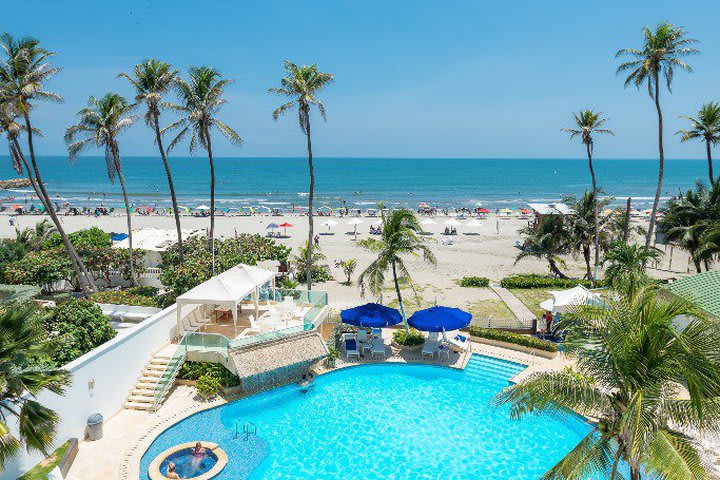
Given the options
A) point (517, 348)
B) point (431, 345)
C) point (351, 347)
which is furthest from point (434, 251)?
point (351, 347)

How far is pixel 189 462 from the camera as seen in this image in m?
12.9

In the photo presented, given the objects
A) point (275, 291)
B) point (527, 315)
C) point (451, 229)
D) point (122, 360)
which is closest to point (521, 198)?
point (451, 229)

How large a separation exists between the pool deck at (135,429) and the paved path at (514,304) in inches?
209

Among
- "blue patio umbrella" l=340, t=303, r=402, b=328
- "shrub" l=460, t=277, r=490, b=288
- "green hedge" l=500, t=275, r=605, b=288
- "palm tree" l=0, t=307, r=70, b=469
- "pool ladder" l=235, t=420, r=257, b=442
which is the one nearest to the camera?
"palm tree" l=0, t=307, r=70, b=469

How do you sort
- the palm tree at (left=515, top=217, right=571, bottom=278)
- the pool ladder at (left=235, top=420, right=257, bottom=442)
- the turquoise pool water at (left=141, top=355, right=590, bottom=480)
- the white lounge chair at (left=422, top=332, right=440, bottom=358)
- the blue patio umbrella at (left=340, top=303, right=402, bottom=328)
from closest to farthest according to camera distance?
the turquoise pool water at (left=141, top=355, right=590, bottom=480) < the pool ladder at (left=235, top=420, right=257, bottom=442) < the blue patio umbrella at (left=340, top=303, right=402, bottom=328) < the white lounge chair at (left=422, top=332, right=440, bottom=358) < the palm tree at (left=515, top=217, right=571, bottom=278)

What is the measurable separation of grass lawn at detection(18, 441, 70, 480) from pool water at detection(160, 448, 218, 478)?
2478 millimetres

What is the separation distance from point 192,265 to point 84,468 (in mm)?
10761

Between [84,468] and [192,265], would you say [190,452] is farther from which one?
[192,265]

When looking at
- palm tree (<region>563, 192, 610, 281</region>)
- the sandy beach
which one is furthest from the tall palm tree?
palm tree (<region>563, 192, 610, 281</region>)

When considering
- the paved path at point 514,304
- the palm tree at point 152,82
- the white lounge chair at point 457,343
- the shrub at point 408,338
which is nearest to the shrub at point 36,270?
the palm tree at point 152,82

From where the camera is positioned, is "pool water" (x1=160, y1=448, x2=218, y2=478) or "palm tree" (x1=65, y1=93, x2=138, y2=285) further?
"palm tree" (x1=65, y1=93, x2=138, y2=285)

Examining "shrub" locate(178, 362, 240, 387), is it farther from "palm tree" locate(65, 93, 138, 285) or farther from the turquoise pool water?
"palm tree" locate(65, 93, 138, 285)

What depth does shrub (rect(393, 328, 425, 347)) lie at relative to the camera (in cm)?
2058

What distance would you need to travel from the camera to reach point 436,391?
56.8 feet
